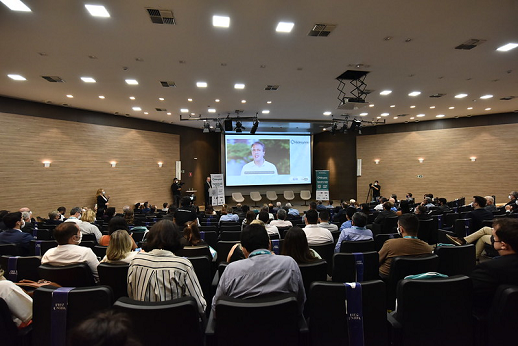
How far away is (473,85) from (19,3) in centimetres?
1158

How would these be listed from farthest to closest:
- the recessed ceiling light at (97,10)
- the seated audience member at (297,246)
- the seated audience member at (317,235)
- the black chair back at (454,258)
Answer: the recessed ceiling light at (97,10) < the seated audience member at (317,235) < the black chair back at (454,258) < the seated audience member at (297,246)

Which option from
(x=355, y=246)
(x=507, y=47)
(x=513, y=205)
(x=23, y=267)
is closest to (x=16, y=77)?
(x=23, y=267)

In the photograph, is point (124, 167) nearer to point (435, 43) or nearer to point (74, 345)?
point (435, 43)

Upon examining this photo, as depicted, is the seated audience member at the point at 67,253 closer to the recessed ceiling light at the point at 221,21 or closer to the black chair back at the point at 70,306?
the black chair back at the point at 70,306

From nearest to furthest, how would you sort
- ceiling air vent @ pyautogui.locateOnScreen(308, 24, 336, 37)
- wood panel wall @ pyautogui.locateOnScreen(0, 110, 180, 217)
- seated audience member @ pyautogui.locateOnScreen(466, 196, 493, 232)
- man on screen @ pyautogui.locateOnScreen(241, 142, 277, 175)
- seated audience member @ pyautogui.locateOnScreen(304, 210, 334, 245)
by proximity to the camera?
seated audience member @ pyautogui.locateOnScreen(304, 210, 334, 245), ceiling air vent @ pyautogui.locateOnScreen(308, 24, 336, 37), seated audience member @ pyautogui.locateOnScreen(466, 196, 493, 232), wood panel wall @ pyautogui.locateOnScreen(0, 110, 180, 217), man on screen @ pyautogui.locateOnScreen(241, 142, 277, 175)

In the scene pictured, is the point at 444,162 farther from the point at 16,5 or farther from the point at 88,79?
the point at 16,5

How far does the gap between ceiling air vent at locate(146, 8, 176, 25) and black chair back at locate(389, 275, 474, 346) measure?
5.03m

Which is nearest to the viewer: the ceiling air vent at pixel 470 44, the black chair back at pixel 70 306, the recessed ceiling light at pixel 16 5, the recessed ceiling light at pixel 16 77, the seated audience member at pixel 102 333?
the seated audience member at pixel 102 333

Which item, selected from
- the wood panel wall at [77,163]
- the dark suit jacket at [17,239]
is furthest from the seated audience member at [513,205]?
A: the wood panel wall at [77,163]

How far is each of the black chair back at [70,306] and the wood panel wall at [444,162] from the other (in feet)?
55.9

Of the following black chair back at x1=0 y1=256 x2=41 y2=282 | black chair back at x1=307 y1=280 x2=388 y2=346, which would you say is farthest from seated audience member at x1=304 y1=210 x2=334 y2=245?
black chair back at x1=0 y1=256 x2=41 y2=282

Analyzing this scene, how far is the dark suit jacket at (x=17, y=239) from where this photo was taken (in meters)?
3.80

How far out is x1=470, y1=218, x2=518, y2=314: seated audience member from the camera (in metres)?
1.82

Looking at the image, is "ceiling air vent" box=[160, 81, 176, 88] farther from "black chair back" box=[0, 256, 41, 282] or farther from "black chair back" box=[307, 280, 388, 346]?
"black chair back" box=[307, 280, 388, 346]
